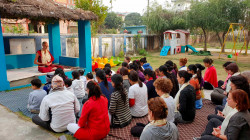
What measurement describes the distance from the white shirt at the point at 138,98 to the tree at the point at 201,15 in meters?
14.4

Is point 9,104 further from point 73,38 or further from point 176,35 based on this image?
point 176,35

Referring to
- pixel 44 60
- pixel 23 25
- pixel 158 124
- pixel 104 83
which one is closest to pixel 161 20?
pixel 44 60

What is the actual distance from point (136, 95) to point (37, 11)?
16.0 ft

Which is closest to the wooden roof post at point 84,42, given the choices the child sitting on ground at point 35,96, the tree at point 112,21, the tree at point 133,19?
the child sitting on ground at point 35,96

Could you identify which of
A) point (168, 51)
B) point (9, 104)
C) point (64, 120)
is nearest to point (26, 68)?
point (9, 104)

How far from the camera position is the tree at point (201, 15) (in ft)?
53.6

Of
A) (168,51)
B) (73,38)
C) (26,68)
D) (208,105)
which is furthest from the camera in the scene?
(168,51)

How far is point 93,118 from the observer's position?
127 inches

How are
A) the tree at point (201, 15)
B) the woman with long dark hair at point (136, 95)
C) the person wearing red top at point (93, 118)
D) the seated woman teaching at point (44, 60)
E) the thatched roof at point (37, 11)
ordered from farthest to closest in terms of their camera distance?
the tree at point (201, 15)
the seated woman teaching at point (44, 60)
the thatched roof at point (37, 11)
the woman with long dark hair at point (136, 95)
the person wearing red top at point (93, 118)

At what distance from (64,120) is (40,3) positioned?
520cm

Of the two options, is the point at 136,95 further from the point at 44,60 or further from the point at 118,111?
the point at 44,60

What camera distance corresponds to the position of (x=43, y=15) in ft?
22.7

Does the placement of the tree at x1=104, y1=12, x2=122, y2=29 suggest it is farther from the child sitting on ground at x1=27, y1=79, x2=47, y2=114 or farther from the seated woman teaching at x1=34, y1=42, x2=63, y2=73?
the child sitting on ground at x1=27, y1=79, x2=47, y2=114

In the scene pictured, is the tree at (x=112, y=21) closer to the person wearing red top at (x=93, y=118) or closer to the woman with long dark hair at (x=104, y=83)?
the woman with long dark hair at (x=104, y=83)
